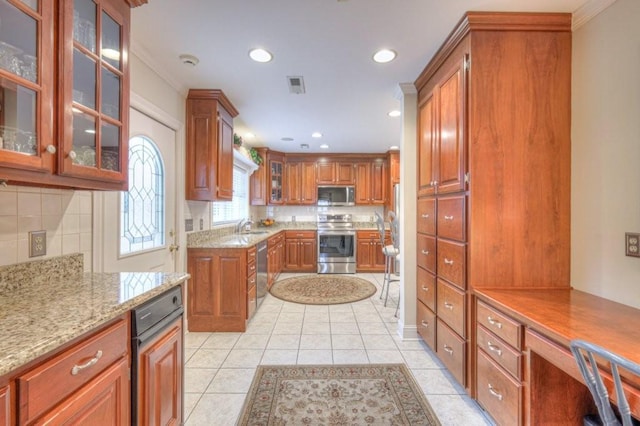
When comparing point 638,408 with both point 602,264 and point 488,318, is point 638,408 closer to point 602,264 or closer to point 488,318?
point 488,318

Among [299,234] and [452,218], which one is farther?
[299,234]

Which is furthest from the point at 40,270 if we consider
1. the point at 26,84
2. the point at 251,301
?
the point at 251,301

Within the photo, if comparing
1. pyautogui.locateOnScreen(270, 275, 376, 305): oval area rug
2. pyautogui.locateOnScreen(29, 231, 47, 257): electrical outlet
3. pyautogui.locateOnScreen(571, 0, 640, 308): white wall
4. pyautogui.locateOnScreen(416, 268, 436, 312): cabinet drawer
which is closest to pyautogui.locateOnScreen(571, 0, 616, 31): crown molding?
pyautogui.locateOnScreen(571, 0, 640, 308): white wall

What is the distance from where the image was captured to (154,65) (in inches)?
91.6

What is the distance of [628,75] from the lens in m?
1.42

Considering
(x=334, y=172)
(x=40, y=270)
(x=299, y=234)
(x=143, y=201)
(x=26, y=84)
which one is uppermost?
(x=334, y=172)

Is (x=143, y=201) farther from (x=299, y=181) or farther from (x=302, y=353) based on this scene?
(x=299, y=181)

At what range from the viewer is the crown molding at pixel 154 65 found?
2.10 metres

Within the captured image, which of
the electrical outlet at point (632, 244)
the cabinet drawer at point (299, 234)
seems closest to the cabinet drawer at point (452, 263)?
the electrical outlet at point (632, 244)

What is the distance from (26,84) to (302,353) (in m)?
2.43

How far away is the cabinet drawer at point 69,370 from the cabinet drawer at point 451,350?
191 cm

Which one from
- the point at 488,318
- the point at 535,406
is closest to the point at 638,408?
the point at 535,406

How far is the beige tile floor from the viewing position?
1.84 meters

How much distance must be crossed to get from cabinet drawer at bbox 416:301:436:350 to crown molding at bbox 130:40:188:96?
3.05m
